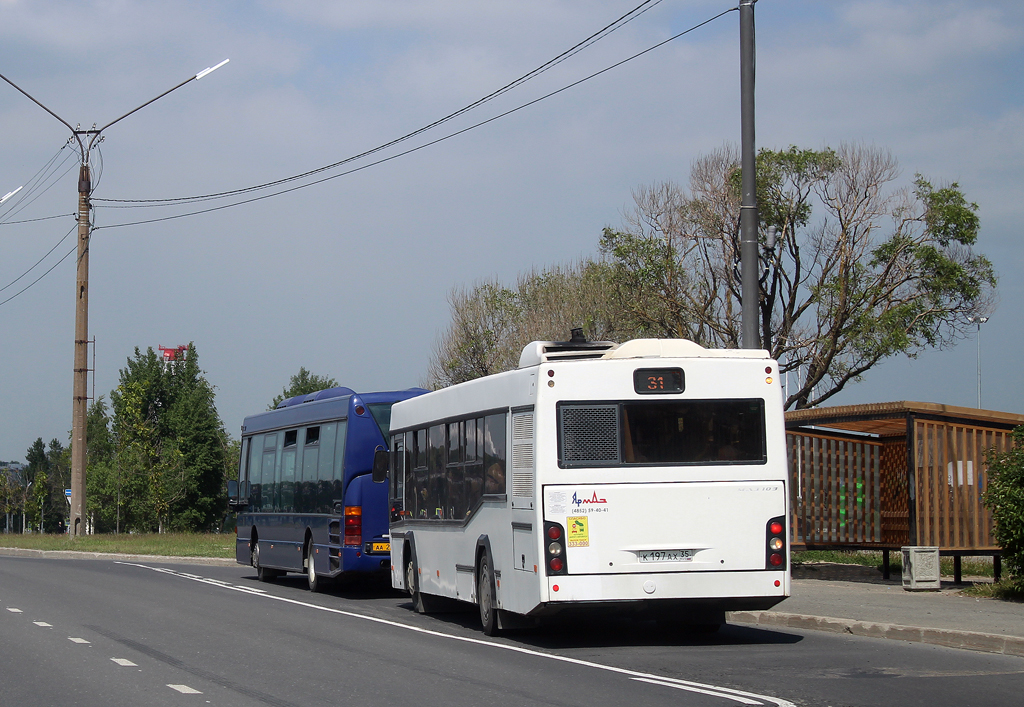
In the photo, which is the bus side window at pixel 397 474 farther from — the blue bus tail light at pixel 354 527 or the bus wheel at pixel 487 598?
the bus wheel at pixel 487 598

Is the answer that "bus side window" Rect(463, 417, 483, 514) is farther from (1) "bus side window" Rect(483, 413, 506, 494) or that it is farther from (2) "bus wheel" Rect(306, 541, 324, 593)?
(2) "bus wheel" Rect(306, 541, 324, 593)

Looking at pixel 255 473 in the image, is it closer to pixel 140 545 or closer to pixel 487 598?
pixel 487 598

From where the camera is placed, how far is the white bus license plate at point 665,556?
12289mm

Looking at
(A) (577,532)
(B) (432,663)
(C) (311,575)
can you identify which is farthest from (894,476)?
(B) (432,663)

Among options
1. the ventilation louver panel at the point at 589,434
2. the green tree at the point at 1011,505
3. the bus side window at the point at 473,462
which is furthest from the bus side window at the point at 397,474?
the green tree at the point at 1011,505

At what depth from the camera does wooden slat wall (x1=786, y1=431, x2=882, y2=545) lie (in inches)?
799

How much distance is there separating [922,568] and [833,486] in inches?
119

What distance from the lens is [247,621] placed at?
1563 centimetres

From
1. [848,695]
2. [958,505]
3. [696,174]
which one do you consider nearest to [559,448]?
[848,695]

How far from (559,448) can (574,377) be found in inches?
27.0

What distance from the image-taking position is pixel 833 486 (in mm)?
20469

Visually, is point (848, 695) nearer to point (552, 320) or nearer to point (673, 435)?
point (673, 435)

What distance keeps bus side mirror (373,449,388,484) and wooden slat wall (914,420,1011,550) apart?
7409 millimetres

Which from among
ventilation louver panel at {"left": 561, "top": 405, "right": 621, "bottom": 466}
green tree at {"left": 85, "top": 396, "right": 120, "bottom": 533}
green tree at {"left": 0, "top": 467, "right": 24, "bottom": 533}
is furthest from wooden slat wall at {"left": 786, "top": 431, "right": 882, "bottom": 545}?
green tree at {"left": 0, "top": 467, "right": 24, "bottom": 533}
